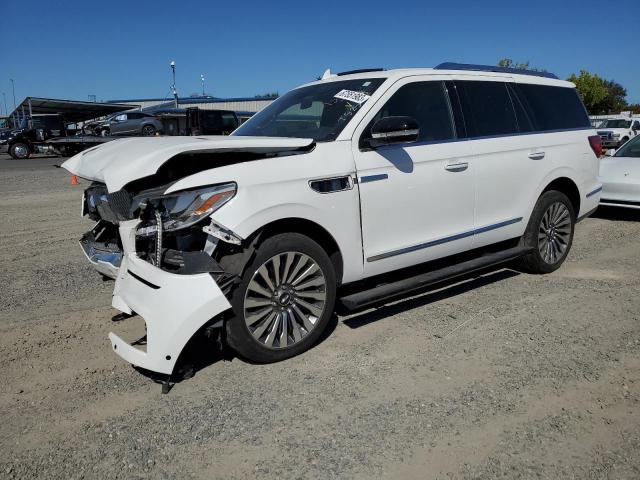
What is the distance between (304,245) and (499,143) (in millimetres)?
2413

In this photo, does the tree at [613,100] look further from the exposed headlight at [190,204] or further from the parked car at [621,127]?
the exposed headlight at [190,204]

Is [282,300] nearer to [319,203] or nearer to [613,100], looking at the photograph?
[319,203]

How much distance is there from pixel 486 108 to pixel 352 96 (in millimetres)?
1475

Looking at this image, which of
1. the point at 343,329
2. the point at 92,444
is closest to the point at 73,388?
the point at 92,444

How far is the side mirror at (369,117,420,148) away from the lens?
12.7ft

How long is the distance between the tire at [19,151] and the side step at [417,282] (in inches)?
975

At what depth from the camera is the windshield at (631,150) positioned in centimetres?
920

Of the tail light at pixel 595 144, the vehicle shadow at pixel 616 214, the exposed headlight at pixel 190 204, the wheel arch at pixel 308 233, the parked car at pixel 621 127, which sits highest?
the parked car at pixel 621 127

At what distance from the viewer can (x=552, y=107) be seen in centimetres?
572

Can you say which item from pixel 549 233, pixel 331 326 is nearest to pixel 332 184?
pixel 331 326

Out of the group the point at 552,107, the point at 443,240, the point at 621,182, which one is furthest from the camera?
the point at 621,182

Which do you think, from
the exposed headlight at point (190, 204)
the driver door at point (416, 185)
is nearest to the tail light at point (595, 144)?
the driver door at point (416, 185)

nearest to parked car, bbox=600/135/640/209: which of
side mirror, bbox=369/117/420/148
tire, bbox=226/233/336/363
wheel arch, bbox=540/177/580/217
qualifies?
wheel arch, bbox=540/177/580/217

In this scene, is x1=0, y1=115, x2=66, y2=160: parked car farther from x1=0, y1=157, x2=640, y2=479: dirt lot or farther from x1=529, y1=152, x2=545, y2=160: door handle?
x1=529, y1=152, x2=545, y2=160: door handle
